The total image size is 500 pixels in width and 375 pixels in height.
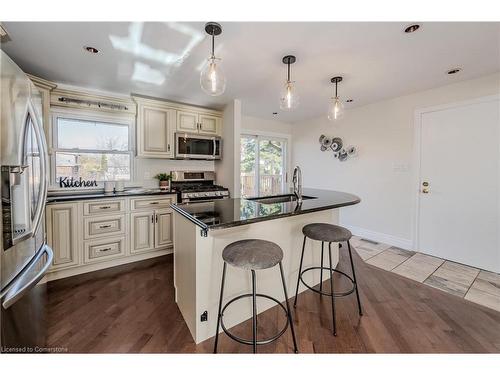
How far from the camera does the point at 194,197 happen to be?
10.2 ft

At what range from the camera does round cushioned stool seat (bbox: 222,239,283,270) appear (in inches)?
48.6

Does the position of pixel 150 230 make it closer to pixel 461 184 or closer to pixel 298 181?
pixel 298 181

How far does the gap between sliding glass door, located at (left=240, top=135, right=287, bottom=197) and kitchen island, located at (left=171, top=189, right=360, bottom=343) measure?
8.43ft

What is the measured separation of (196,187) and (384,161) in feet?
10.2

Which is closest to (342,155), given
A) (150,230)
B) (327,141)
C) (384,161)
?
(327,141)

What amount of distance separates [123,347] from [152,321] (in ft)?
0.87

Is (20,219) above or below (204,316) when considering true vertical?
above

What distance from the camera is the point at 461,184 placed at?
2721mm

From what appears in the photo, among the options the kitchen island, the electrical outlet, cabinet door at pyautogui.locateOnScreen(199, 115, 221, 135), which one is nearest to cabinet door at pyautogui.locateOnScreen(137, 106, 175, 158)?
cabinet door at pyautogui.locateOnScreen(199, 115, 221, 135)

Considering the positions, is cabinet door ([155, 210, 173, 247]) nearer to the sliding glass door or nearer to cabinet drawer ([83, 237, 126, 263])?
cabinet drawer ([83, 237, 126, 263])

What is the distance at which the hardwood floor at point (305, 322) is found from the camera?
1.44 meters

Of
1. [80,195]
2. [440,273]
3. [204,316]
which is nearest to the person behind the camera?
[204,316]
